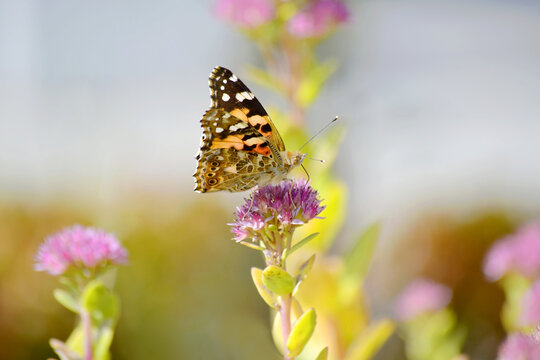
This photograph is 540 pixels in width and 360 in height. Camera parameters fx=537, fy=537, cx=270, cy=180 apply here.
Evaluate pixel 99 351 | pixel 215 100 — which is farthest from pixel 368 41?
pixel 99 351

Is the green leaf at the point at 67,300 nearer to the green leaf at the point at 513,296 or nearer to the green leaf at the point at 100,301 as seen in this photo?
the green leaf at the point at 100,301

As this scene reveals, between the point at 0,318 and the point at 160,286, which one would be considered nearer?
the point at 0,318

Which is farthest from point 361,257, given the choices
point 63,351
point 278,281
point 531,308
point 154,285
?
point 154,285

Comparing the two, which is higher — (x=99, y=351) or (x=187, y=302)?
(x=187, y=302)

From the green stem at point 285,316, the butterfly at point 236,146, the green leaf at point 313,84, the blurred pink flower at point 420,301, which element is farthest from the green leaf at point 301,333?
the blurred pink flower at point 420,301

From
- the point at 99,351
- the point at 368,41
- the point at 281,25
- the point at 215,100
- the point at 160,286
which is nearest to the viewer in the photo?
the point at 99,351

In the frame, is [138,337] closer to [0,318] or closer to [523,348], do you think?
[0,318]

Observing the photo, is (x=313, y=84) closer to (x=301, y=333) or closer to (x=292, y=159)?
(x=292, y=159)

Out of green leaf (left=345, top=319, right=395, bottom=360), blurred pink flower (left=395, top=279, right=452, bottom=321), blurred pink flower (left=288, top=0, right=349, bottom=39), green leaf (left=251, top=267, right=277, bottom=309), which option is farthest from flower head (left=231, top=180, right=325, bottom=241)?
blurred pink flower (left=395, top=279, right=452, bottom=321)
